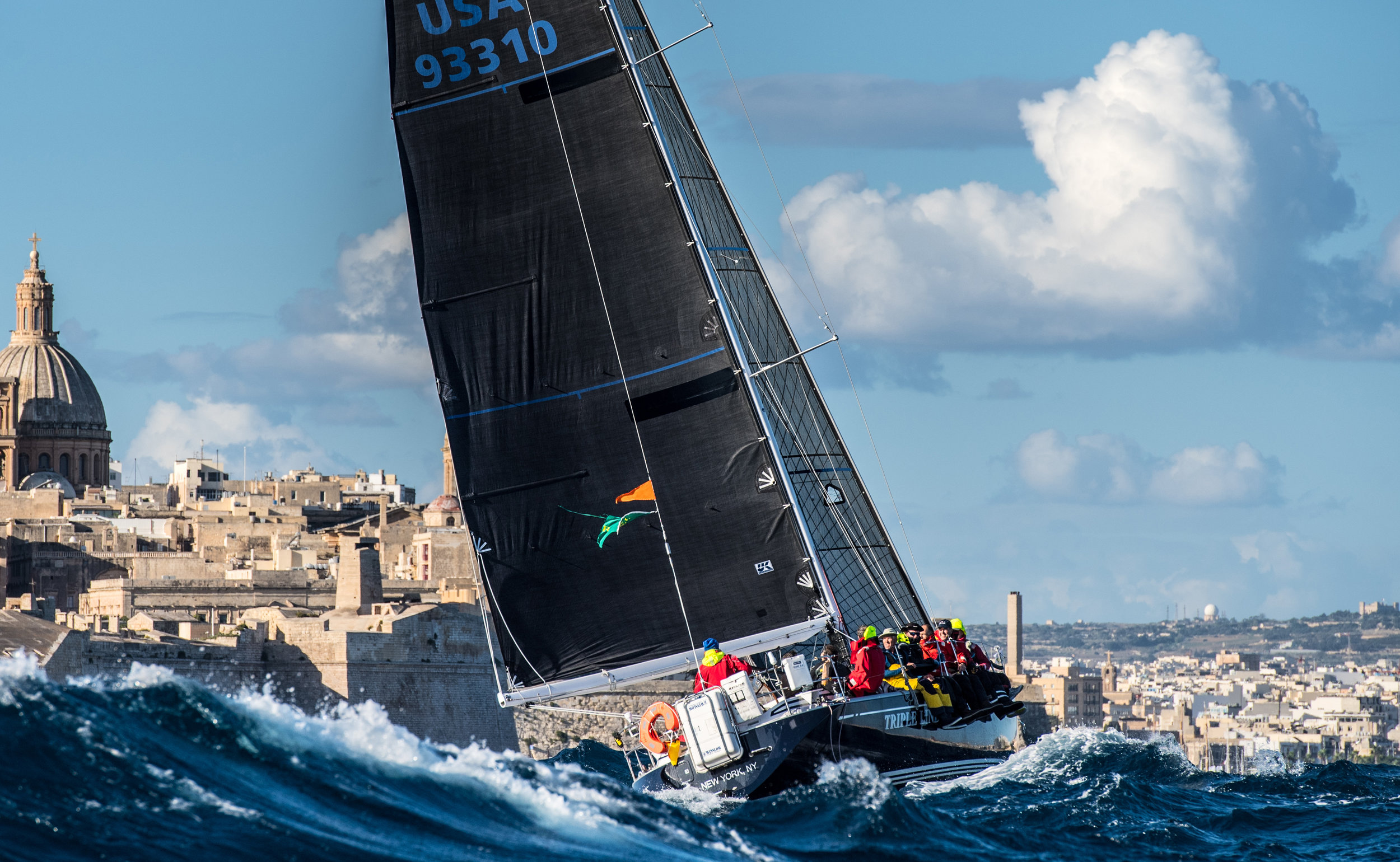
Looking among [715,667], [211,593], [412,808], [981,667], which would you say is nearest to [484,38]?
[715,667]

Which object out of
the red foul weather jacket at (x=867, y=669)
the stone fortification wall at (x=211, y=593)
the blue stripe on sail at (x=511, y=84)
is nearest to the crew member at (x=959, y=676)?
the red foul weather jacket at (x=867, y=669)

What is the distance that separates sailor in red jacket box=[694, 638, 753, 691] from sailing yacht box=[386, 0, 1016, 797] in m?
1.53

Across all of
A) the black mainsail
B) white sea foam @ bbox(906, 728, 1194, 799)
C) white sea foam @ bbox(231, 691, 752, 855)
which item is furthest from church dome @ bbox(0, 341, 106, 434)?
white sea foam @ bbox(231, 691, 752, 855)

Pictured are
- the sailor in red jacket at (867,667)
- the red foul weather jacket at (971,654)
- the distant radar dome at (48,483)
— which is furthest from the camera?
the distant radar dome at (48,483)

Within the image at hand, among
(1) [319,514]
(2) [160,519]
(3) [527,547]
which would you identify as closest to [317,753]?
(3) [527,547]

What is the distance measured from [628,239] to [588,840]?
10.3 m

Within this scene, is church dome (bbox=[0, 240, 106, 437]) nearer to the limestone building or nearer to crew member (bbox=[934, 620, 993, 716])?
the limestone building

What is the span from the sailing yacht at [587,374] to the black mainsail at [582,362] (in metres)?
0.03

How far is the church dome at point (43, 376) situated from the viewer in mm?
122062

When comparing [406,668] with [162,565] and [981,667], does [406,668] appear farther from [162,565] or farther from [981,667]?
[162,565]

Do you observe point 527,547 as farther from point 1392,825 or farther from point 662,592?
point 1392,825

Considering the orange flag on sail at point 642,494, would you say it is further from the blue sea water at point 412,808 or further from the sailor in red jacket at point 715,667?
the blue sea water at point 412,808

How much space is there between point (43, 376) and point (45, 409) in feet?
6.60

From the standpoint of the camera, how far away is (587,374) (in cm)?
2936
